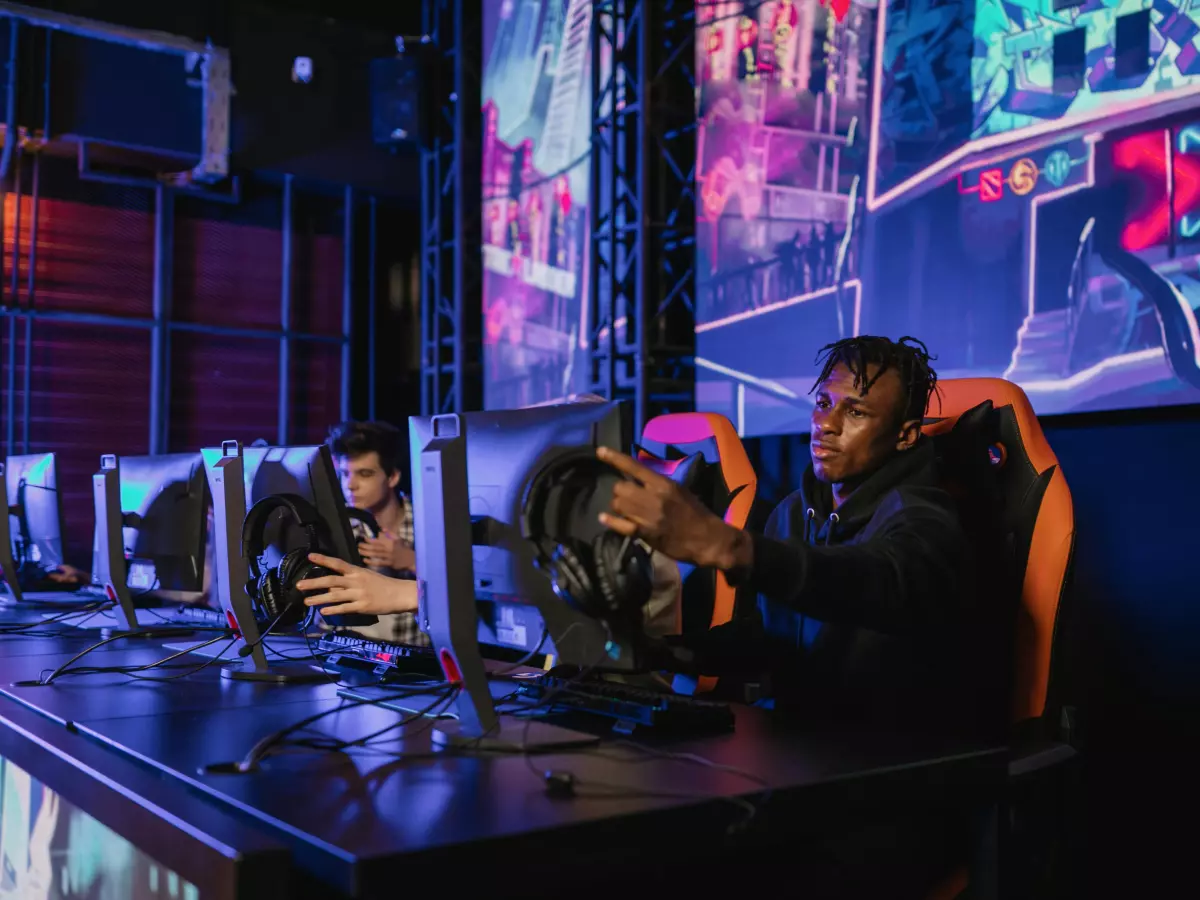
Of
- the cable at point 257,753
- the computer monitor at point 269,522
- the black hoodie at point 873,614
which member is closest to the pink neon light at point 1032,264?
the black hoodie at point 873,614

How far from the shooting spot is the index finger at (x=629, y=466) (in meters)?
1.35

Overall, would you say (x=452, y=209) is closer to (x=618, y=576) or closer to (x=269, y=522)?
(x=269, y=522)

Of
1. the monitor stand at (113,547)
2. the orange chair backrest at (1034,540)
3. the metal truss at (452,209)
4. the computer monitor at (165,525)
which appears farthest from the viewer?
the metal truss at (452,209)

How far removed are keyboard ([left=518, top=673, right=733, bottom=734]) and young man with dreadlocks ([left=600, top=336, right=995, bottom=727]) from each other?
0.07m

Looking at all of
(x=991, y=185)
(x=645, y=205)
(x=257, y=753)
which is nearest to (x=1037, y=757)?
(x=257, y=753)

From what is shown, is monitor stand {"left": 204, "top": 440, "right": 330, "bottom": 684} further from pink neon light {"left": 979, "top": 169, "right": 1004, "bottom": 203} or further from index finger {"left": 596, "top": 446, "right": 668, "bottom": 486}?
pink neon light {"left": 979, "top": 169, "right": 1004, "bottom": 203}

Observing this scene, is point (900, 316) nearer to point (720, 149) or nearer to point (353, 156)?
point (720, 149)

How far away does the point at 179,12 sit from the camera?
6.55 m

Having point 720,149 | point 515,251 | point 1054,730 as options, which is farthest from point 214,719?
point 515,251

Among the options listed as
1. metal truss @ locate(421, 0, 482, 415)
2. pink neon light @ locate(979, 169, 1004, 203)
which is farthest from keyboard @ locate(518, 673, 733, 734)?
metal truss @ locate(421, 0, 482, 415)

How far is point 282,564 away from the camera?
2039 mm

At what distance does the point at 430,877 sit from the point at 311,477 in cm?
120

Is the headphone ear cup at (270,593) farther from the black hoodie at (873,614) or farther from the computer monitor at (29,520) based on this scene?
the computer monitor at (29,520)

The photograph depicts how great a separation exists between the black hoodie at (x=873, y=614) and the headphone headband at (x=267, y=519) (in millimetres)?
713
